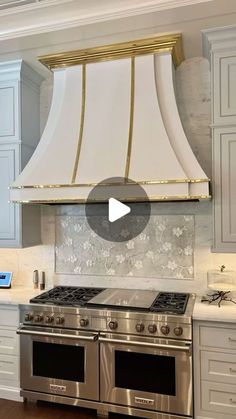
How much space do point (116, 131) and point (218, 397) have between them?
210cm

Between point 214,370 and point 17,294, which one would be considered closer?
point 214,370

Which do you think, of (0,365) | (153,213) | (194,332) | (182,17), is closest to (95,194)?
(153,213)

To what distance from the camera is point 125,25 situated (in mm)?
2414

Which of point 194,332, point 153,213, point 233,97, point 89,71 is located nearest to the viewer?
point 194,332

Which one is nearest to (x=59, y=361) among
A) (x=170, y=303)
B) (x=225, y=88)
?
(x=170, y=303)

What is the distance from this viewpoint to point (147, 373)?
235 cm

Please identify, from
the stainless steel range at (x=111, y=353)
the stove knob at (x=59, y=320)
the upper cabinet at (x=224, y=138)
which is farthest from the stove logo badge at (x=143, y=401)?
the upper cabinet at (x=224, y=138)

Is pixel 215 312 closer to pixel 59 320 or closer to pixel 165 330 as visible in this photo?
pixel 165 330

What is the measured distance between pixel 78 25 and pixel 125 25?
1.16ft

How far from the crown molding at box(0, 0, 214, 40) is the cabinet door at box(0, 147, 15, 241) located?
39.2 inches

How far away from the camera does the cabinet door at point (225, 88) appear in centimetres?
246

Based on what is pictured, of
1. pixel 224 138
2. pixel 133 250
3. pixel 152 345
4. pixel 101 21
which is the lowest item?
pixel 152 345

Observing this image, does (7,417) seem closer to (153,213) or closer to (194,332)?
(194,332)

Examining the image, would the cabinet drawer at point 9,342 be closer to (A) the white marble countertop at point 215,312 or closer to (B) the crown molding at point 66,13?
(A) the white marble countertop at point 215,312
